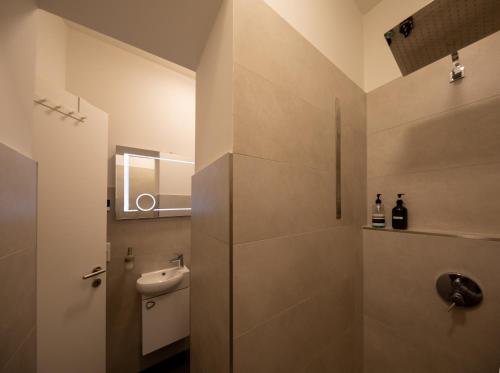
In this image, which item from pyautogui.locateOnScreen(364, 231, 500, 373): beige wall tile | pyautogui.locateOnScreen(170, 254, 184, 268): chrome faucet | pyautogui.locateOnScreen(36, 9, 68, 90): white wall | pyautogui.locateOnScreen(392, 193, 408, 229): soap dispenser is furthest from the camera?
pyautogui.locateOnScreen(170, 254, 184, 268): chrome faucet

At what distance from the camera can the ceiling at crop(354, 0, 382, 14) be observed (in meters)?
1.11

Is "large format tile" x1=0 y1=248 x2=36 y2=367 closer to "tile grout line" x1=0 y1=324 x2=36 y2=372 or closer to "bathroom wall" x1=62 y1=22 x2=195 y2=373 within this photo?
"tile grout line" x1=0 y1=324 x2=36 y2=372

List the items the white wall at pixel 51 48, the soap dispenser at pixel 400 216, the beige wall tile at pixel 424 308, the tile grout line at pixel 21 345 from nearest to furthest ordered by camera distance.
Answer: the tile grout line at pixel 21 345
the beige wall tile at pixel 424 308
the soap dispenser at pixel 400 216
the white wall at pixel 51 48

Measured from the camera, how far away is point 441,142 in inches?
33.4

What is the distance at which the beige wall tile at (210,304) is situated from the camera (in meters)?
0.56

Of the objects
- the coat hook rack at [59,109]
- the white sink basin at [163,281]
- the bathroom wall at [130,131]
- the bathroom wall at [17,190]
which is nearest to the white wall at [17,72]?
the bathroom wall at [17,190]

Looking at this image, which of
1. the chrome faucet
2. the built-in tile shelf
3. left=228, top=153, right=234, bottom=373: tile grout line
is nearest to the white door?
the chrome faucet

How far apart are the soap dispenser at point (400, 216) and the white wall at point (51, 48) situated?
1.98 metres

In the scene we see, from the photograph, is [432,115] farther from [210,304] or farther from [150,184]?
[150,184]

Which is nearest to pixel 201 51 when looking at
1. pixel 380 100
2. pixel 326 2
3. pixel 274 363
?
pixel 326 2

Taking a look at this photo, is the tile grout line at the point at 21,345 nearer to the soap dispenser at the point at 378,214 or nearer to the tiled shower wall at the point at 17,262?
the tiled shower wall at the point at 17,262

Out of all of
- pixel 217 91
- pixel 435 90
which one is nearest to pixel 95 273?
pixel 217 91

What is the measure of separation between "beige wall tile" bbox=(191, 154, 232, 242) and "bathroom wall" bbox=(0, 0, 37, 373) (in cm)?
52

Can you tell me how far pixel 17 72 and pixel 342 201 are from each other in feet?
4.16
